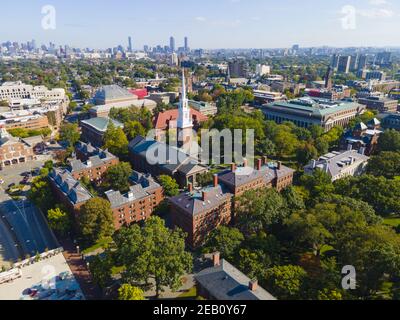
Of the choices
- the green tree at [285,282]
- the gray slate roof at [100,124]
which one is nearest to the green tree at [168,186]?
the green tree at [285,282]

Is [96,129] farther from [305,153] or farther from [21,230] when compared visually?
[305,153]

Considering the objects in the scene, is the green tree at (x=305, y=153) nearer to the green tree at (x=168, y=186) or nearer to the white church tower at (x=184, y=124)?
the white church tower at (x=184, y=124)

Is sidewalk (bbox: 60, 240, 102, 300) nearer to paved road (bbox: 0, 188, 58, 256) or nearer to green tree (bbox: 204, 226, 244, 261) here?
paved road (bbox: 0, 188, 58, 256)

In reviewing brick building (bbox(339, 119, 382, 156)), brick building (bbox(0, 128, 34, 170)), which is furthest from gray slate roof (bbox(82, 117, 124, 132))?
brick building (bbox(339, 119, 382, 156))

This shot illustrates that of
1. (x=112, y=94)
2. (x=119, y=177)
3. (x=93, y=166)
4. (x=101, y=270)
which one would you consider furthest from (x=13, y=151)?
(x=101, y=270)
